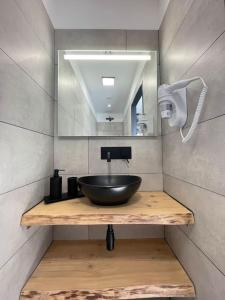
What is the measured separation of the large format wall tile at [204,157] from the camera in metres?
0.70

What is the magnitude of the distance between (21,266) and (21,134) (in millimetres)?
663

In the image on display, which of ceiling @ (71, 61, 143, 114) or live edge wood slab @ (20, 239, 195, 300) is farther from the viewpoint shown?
ceiling @ (71, 61, 143, 114)

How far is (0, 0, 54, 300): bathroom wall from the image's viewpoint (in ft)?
2.58

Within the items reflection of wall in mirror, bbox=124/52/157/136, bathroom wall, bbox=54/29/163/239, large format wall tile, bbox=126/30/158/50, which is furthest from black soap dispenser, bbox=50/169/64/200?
large format wall tile, bbox=126/30/158/50

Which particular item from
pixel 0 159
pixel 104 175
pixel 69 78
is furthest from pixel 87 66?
pixel 0 159

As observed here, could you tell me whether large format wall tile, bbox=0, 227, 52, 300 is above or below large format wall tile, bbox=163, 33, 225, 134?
below

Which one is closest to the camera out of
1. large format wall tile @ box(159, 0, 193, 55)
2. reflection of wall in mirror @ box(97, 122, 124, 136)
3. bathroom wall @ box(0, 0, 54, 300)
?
bathroom wall @ box(0, 0, 54, 300)

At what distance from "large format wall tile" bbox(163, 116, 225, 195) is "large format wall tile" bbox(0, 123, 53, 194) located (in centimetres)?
87

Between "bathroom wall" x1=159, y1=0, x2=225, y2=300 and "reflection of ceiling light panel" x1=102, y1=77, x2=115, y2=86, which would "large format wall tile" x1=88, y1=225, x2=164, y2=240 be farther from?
"reflection of ceiling light panel" x1=102, y1=77, x2=115, y2=86

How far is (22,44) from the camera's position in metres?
0.95

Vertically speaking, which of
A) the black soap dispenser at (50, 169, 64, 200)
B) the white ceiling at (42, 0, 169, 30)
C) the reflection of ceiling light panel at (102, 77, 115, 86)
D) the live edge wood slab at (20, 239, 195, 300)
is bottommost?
the live edge wood slab at (20, 239, 195, 300)

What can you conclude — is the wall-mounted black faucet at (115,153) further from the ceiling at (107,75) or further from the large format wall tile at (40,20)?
the large format wall tile at (40,20)

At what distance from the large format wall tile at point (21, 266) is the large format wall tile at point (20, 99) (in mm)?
643

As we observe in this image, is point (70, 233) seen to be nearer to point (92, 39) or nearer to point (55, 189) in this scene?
point (55, 189)
